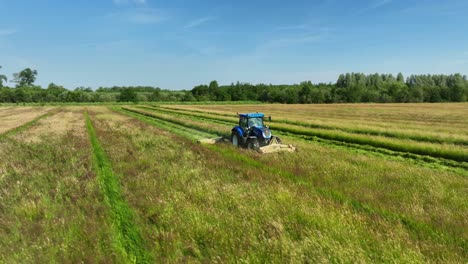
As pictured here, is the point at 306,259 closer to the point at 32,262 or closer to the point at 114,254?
A: the point at 114,254

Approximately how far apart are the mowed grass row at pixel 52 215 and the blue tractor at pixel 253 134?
23.1ft

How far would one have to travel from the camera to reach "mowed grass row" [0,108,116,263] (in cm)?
496

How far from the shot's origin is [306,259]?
4.63 meters

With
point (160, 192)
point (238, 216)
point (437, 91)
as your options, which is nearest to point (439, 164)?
point (238, 216)

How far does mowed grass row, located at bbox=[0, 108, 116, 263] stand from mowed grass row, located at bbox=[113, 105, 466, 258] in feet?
17.5

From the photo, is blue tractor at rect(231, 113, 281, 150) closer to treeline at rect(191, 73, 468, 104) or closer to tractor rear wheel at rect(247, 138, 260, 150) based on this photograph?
tractor rear wheel at rect(247, 138, 260, 150)

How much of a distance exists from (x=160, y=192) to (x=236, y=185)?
208cm

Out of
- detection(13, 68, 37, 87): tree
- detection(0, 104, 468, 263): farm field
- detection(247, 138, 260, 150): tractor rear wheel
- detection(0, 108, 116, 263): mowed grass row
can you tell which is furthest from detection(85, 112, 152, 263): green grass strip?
detection(13, 68, 37, 87): tree

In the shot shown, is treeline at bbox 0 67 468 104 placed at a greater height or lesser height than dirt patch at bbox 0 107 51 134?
greater

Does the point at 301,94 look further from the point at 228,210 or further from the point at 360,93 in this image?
the point at 228,210

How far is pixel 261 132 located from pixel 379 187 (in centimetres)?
653

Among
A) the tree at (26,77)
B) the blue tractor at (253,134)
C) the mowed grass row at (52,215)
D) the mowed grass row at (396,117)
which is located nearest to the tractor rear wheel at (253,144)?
the blue tractor at (253,134)

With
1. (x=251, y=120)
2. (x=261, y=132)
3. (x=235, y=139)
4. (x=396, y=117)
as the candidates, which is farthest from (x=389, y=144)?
(x=396, y=117)

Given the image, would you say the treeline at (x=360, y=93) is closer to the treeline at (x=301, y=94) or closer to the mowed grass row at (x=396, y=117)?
the treeline at (x=301, y=94)
